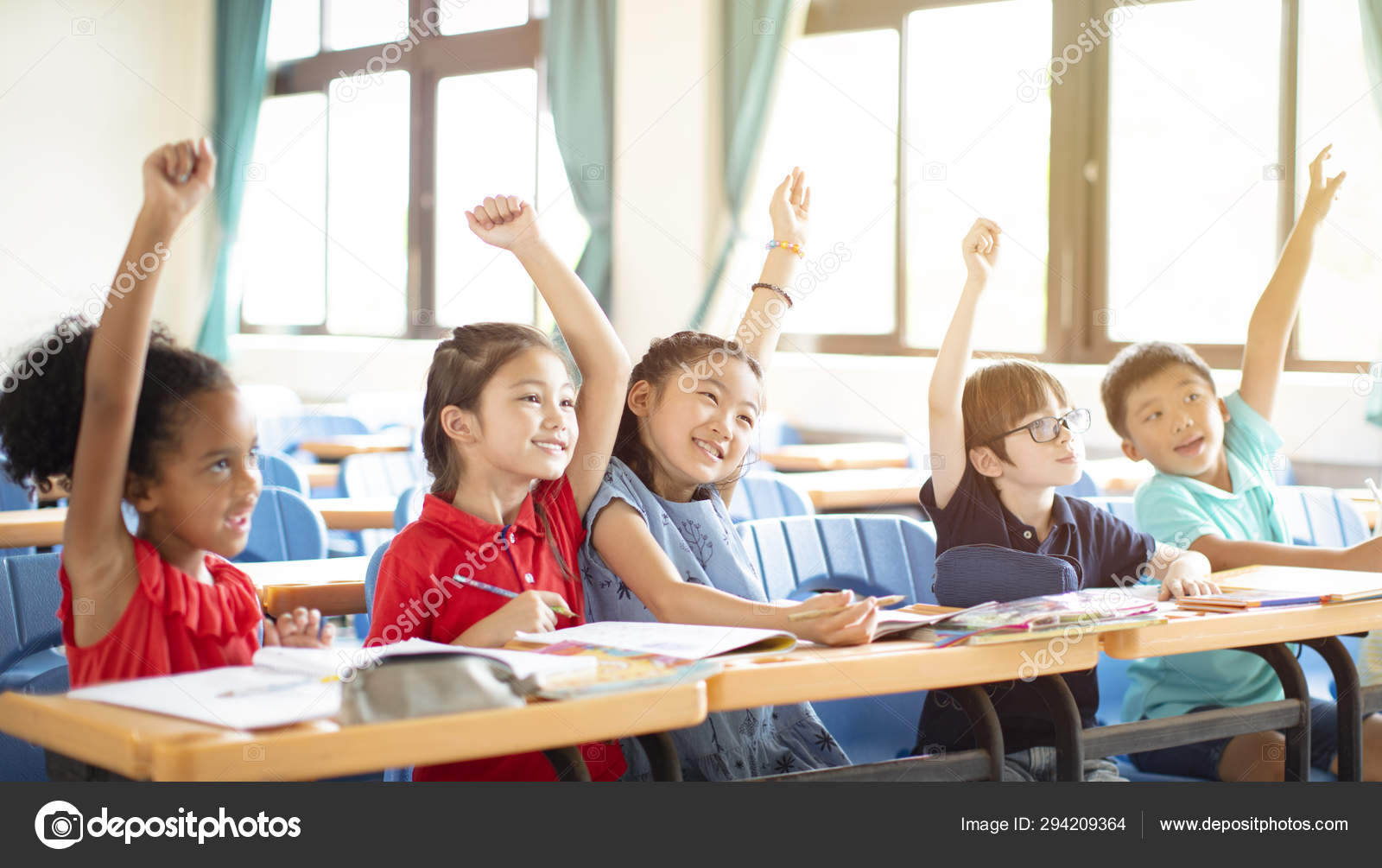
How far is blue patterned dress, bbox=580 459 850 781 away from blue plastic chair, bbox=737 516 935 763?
6.7 inches

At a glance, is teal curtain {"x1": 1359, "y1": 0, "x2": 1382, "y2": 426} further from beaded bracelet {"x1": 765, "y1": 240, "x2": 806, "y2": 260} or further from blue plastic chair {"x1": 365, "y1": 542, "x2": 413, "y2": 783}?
blue plastic chair {"x1": 365, "y1": 542, "x2": 413, "y2": 783}

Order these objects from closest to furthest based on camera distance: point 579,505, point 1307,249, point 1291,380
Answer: point 579,505, point 1307,249, point 1291,380

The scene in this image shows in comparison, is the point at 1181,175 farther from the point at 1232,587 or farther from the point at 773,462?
the point at 1232,587

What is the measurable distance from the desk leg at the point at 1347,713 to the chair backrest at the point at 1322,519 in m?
0.89

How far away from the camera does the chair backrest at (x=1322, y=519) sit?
2.70m

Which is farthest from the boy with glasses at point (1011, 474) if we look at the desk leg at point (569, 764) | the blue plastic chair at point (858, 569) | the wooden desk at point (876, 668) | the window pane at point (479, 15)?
the window pane at point (479, 15)

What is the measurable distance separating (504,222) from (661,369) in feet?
0.99

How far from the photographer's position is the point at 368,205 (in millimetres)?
7875

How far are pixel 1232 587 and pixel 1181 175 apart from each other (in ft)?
11.4

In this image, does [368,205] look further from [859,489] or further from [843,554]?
[843,554]

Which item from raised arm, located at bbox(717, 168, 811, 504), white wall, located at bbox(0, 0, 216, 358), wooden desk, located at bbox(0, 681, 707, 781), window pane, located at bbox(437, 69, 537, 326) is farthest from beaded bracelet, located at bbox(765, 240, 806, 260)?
white wall, located at bbox(0, 0, 216, 358)

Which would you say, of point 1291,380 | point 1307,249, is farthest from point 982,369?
point 1291,380

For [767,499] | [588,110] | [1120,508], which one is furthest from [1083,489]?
[588,110]

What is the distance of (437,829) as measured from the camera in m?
→ 1.17
